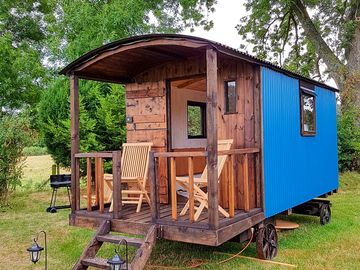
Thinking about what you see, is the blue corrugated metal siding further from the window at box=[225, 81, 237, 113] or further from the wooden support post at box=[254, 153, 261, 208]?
the window at box=[225, 81, 237, 113]

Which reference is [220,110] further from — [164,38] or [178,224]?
[178,224]

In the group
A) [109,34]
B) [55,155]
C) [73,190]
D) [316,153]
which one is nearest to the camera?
[73,190]

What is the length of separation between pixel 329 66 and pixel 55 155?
10.3 metres

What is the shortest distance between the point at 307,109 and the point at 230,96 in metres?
2.01

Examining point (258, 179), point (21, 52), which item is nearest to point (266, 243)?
point (258, 179)

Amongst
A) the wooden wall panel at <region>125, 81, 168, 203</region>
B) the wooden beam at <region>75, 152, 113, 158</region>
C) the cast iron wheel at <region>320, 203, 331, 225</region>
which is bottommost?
the cast iron wheel at <region>320, 203, 331, 225</region>

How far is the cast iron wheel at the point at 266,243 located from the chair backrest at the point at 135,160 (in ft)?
6.02

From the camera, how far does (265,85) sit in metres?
4.96

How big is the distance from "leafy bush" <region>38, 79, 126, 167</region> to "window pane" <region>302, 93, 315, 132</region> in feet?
16.7

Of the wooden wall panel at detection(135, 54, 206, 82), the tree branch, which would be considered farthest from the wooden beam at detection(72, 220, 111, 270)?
the tree branch

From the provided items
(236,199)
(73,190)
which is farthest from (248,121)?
(73,190)

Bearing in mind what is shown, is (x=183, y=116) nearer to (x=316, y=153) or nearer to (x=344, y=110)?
(x=316, y=153)

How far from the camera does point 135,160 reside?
18.5ft

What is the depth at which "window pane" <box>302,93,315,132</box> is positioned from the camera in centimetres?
635
